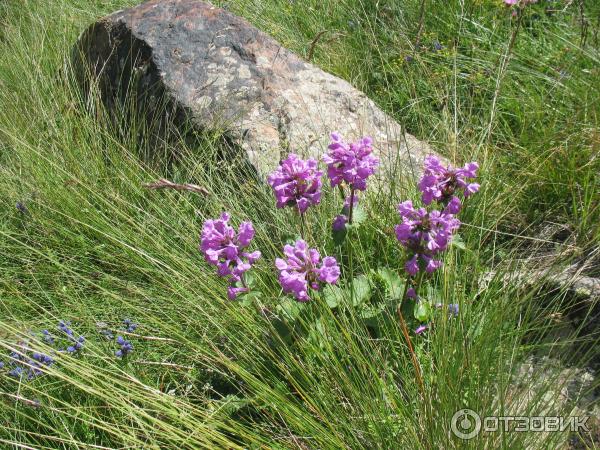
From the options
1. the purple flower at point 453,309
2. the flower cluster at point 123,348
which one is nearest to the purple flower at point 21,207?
the flower cluster at point 123,348

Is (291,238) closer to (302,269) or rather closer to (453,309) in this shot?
(302,269)

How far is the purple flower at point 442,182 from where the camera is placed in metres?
1.87

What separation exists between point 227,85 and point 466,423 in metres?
2.26

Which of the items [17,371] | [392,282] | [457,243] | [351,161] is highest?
[351,161]

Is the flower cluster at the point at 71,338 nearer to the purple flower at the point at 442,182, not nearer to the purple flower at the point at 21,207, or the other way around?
the purple flower at the point at 21,207

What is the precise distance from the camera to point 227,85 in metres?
3.45

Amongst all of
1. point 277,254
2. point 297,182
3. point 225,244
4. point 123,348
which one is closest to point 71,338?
point 123,348

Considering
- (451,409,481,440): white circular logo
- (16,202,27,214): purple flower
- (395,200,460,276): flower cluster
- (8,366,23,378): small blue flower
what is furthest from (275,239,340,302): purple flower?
(16,202,27,214): purple flower

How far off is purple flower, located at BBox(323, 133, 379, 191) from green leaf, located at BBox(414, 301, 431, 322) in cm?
46

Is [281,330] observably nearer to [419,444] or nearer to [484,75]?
[419,444]

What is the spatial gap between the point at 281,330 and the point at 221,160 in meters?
1.29

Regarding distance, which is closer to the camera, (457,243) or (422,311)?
(457,243)

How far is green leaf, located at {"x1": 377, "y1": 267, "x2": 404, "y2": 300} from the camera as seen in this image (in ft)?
7.16

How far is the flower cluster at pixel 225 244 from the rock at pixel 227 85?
1.11 metres
